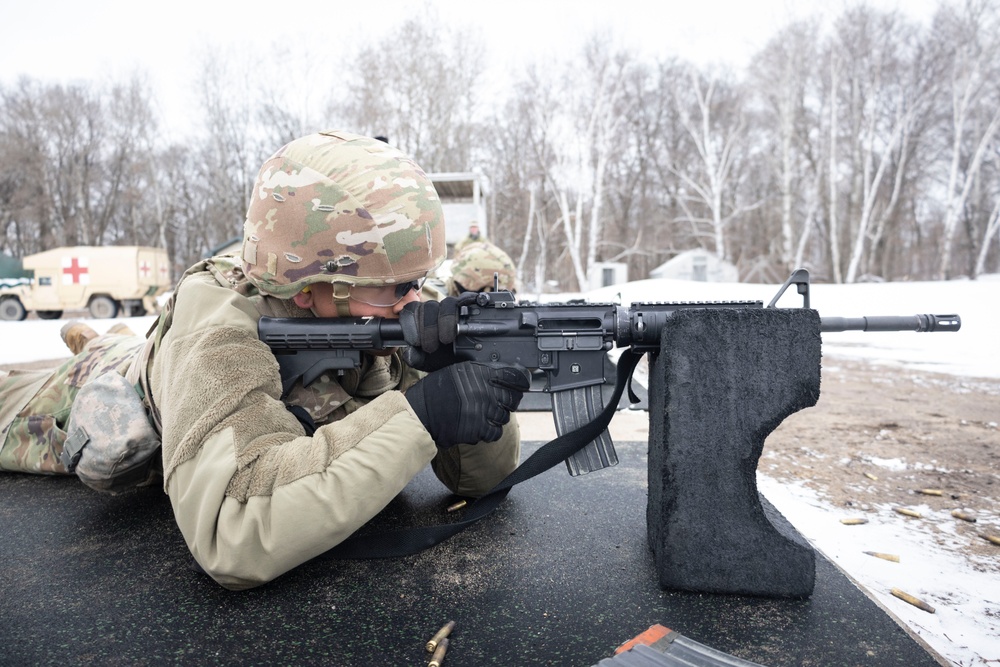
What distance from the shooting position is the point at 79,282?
16812mm

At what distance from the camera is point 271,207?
1.78m

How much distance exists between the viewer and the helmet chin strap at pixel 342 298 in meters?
1.90

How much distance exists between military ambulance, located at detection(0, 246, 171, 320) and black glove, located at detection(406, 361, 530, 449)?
1821 cm

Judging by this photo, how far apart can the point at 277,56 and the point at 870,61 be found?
22388 millimetres

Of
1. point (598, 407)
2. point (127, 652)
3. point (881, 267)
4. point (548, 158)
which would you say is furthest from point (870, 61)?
point (127, 652)

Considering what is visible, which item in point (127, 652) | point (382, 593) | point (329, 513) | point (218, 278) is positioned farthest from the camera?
point (218, 278)

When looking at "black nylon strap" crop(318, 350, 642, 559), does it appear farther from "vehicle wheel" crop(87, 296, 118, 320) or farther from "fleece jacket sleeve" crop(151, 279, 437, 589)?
"vehicle wheel" crop(87, 296, 118, 320)

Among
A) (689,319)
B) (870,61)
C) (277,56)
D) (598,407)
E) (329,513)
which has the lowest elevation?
(329,513)

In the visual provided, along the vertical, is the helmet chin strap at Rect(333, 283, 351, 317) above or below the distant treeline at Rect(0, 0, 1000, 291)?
below

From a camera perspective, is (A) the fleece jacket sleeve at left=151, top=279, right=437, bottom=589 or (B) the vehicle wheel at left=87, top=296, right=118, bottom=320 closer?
(A) the fleece jacket sleeve at left=151, top=279, right=437, bottom=589

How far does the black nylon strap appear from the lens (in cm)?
175

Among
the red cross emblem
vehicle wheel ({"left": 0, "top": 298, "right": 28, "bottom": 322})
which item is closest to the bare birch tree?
the red cross emblem

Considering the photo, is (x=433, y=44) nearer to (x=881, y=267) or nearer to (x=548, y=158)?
(x=548, y=158)

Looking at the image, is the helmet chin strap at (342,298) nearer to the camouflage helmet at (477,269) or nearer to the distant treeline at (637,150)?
the camouflage helmet at (477,269)
